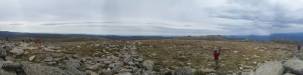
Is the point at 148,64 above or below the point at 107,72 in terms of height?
above

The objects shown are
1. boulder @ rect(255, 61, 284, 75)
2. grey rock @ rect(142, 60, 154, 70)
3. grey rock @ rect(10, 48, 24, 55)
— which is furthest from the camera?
grey rock @ rect(10, 48, 24, 55)

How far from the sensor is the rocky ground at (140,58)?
103ft

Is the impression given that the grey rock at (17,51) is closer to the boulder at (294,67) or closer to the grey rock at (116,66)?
the grey rock at (116,66)

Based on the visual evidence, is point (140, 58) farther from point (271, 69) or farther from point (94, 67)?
point (271, 69)

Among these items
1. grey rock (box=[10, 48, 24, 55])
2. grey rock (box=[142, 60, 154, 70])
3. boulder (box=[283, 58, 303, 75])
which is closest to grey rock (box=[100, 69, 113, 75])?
grey rock (box=[142, 60, 154, 70])

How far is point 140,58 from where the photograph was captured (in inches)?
1378

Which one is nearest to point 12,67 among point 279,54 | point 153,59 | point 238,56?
point 153,59

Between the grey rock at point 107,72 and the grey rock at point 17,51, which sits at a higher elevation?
the grey rock at point 17,51

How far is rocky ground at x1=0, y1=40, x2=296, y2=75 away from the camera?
103 ft

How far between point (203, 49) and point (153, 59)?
21.0 feet

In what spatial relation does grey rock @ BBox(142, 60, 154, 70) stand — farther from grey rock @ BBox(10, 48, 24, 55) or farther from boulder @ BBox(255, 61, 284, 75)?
grey rock @ BBox(10, 48, 24, 55)

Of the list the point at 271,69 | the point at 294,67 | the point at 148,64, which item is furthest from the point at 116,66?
the point at 294,67

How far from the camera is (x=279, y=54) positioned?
40.1m

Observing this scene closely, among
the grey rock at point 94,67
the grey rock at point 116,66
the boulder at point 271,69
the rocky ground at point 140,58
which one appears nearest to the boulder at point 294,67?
the boulder at point 271,69
